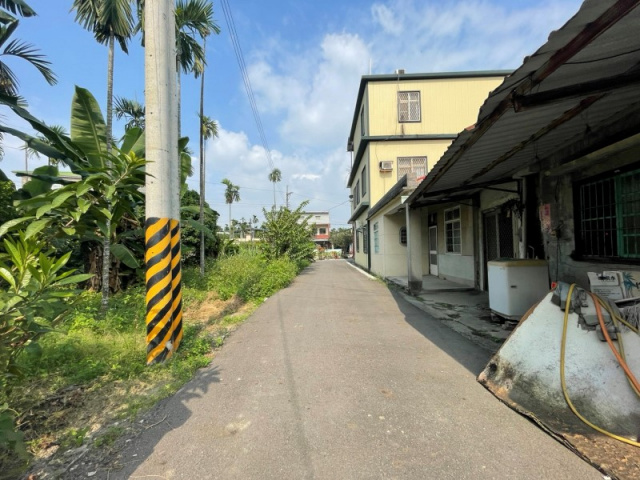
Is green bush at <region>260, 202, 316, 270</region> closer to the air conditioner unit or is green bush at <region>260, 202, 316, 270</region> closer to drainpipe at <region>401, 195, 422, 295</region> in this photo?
the air conditioner unit

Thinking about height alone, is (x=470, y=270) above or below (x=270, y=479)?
above

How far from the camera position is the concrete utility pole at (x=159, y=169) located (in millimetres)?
3934

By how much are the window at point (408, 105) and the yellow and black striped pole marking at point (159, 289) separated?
1391cm

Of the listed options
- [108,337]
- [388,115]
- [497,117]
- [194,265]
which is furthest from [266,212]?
[497,117]

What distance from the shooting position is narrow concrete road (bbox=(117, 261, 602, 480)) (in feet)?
7.13

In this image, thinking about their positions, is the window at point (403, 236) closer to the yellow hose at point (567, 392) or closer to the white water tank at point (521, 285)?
the white water tank at point (521, 285)

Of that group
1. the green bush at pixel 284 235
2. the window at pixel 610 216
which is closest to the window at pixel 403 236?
the green bush at pixel 284 235

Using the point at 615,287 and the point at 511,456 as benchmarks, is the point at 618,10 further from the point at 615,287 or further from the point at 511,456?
the point at 615,287

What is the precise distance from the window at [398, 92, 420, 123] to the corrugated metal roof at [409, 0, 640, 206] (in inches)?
412

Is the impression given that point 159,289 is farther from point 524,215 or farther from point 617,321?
point 524,215

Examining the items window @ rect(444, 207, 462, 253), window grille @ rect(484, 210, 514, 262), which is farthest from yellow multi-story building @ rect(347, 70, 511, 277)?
window grille @ rect(484, 210, 514, 262)

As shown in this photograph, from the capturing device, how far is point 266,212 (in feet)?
55.0

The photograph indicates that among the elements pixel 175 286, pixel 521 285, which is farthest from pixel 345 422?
pixel 521 285

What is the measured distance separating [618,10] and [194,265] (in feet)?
42.0
